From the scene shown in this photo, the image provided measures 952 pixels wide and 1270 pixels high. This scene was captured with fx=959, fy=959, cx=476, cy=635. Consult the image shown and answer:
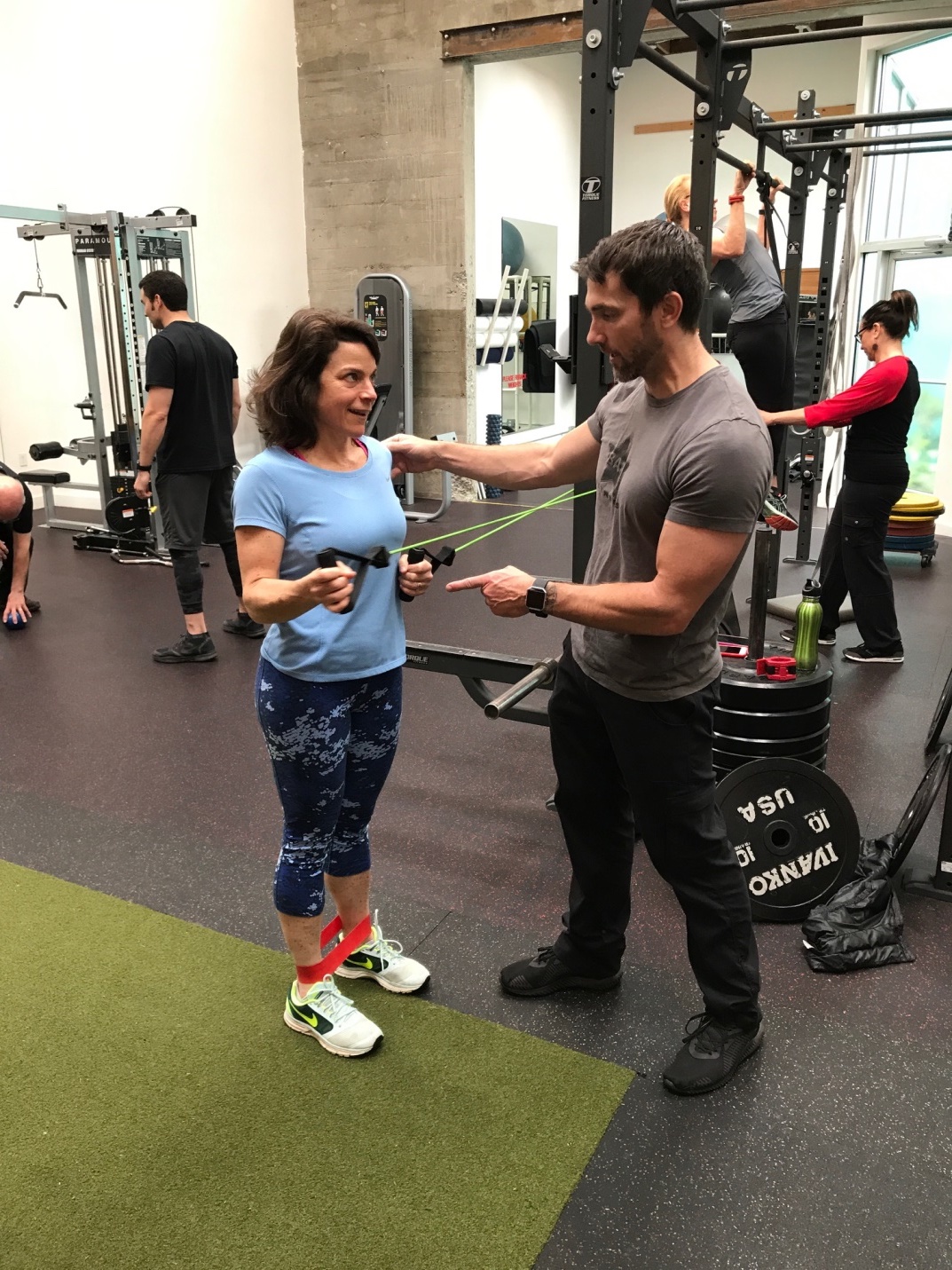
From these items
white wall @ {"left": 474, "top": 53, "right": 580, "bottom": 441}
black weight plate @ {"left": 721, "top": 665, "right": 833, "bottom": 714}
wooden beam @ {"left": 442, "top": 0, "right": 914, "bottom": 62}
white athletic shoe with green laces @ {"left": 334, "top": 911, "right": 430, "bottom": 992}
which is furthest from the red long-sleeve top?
white wall @ {"left": 474, "top": 53, "right": 580, "bottom": 441}

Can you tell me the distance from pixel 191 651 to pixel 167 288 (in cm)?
161

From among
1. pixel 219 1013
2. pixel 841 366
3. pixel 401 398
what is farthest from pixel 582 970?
pixel 841 366

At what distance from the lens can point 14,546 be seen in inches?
148

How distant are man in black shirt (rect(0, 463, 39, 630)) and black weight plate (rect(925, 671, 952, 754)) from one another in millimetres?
2777

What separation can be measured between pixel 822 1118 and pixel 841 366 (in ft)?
23.4

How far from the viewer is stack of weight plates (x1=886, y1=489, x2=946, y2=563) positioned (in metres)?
5.85

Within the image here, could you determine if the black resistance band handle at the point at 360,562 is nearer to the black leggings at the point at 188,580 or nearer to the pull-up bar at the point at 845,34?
the pull-up bar at the point at 845,34

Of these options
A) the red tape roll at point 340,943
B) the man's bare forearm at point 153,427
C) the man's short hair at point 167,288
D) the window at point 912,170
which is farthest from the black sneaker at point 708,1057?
the window at point 912,170

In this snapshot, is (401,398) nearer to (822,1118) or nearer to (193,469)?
(193,469)

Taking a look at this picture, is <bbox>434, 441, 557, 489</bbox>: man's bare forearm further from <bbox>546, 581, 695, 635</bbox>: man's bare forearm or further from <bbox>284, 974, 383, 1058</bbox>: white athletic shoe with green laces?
<bbox>284, 974, 383, 1058</bbox>: white athletic shoe with green laces

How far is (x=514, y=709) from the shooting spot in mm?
3100

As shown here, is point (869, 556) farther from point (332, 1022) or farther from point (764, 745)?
point (332, 1022)

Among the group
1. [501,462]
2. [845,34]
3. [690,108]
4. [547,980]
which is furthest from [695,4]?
[690,108]

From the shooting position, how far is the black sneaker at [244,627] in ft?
15.3
